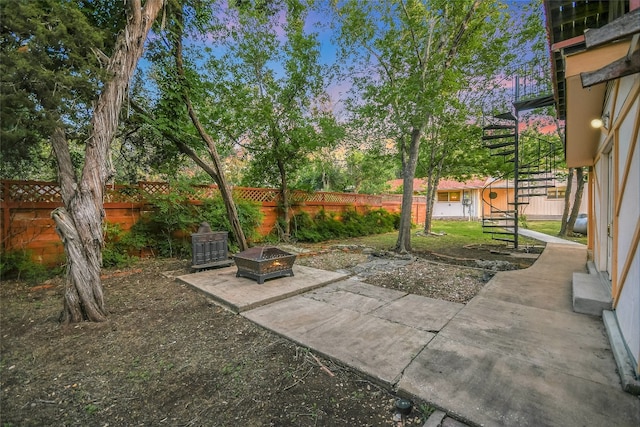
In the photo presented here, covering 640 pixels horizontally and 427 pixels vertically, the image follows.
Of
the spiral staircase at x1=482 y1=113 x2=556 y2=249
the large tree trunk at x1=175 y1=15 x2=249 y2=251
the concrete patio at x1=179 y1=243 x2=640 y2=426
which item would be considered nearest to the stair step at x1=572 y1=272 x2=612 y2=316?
the concrete patio at x1=179 y1=243 x2=640 y2=426

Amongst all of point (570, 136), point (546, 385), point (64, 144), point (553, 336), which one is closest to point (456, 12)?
point (570, 136)

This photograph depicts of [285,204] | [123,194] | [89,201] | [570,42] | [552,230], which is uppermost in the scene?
[570,42]

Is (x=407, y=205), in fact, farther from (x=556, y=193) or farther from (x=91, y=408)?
(x=556, y=193)

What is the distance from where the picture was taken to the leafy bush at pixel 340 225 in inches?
368

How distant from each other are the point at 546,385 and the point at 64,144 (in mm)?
5062

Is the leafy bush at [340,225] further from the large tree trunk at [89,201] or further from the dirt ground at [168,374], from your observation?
the large tree trunk at [89,201]

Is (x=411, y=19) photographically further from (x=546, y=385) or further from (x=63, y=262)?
(x=63, y=262)

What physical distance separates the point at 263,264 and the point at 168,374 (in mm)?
2249

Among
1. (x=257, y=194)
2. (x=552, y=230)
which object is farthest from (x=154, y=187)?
(x=552, y=230)

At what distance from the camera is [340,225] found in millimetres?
10609

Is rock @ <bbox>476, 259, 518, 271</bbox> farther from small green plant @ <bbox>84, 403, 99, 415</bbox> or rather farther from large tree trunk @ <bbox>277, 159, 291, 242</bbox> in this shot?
small green plant @ <bbox>84, 403, 99, 415</bbox>

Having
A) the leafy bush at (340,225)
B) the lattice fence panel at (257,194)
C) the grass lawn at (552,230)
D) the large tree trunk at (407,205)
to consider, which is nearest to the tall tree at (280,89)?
the lattice fence panel at (257,194)

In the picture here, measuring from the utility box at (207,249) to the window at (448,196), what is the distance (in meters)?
20.1

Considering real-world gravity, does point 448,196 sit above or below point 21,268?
above
